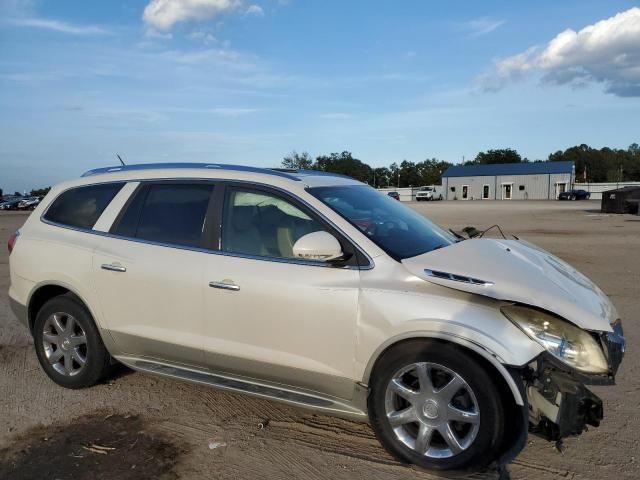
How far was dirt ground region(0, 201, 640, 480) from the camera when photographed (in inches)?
130

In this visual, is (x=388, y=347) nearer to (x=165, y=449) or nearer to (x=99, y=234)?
(x=165, y=449)

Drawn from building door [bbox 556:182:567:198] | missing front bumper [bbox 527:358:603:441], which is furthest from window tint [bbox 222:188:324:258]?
building door [bbox 556:182:567:198]

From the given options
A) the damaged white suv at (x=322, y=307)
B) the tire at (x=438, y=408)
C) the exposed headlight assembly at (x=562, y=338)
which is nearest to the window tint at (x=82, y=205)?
the damaged white suv at (x=322, y=307)

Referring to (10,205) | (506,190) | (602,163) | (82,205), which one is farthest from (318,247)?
(602,163)

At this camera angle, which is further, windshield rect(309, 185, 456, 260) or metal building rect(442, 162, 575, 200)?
metal building rect(442, 162, 575, 200)

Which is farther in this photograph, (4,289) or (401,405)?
(4,289)

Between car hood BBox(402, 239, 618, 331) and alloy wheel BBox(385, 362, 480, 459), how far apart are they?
1.74 feet

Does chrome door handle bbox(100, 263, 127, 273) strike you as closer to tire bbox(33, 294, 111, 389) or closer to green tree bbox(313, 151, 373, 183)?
tire bbox(33, 294, 111, 389)

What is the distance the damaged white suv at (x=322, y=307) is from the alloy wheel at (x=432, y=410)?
10 mm

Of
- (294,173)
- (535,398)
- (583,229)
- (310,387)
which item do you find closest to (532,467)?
(535,398)

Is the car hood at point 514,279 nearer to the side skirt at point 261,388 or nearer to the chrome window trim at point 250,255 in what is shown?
the chrome window trim at point 250,255

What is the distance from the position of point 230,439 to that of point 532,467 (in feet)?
6.39

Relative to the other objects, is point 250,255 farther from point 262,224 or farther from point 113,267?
point 113,267

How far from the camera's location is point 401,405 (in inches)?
132
